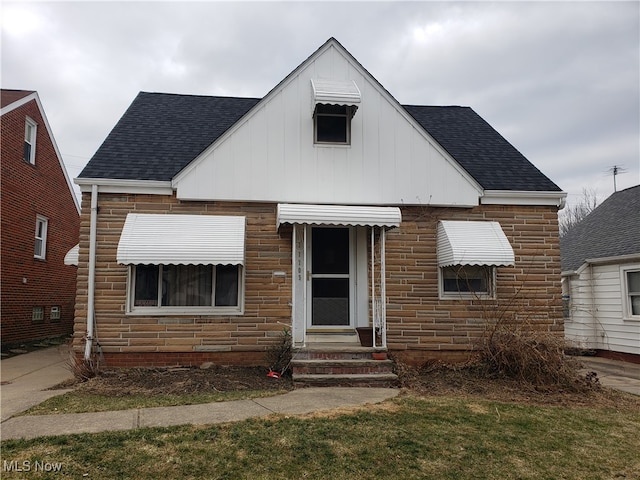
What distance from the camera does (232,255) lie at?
28.5ft

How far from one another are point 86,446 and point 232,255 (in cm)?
436

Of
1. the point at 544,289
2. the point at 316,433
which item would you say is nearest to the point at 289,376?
the point at 316,433

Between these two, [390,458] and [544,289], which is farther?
[544,289]

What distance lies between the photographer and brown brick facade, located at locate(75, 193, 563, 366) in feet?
29.9

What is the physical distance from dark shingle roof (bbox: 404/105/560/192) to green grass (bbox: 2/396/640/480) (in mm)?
5630

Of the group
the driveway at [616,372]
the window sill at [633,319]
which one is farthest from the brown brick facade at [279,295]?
the window sill at [633,319]

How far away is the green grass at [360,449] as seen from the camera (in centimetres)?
438

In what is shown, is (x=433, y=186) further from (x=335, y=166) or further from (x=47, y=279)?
(x=47, y=279)

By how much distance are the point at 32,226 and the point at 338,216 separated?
12.9 m

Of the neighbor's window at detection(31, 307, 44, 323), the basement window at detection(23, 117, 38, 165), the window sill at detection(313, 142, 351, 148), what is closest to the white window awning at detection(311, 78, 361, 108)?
the window sill at detection(313, 142, 351, 148)

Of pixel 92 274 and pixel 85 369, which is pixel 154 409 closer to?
pixel 85 369

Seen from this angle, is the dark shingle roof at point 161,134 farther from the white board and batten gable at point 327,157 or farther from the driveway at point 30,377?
the driveway at point 30,377

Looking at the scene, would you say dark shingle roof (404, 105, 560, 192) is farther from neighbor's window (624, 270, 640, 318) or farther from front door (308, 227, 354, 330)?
neighbor's window (624, 270, 640, 318)

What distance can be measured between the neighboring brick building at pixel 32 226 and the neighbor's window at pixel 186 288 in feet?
27.0
